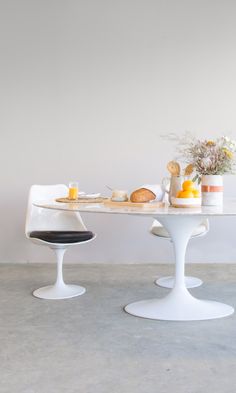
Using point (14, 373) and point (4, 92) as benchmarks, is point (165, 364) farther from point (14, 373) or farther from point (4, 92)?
point (4, 92)

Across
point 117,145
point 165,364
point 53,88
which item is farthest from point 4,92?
point 165,364

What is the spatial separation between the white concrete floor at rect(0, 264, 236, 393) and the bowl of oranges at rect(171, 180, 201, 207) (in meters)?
0.74

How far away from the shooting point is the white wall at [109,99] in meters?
4.96

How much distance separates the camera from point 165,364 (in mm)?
2389

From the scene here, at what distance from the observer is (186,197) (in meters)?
2.99

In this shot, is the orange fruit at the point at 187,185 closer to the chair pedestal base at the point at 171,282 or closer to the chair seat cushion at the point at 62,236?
the chair seat cushion at the point at 62,236

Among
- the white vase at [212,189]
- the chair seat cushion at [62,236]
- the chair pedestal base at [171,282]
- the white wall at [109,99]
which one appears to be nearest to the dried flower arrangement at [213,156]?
the white vase at [212,189]

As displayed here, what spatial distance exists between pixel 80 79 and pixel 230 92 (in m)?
1.55

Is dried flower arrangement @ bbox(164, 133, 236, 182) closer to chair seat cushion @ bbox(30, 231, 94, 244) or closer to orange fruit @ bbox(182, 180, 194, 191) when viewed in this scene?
orange fruit @ bbox(182, 180, 194, 191)

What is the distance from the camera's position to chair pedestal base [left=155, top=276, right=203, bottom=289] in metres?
4.09

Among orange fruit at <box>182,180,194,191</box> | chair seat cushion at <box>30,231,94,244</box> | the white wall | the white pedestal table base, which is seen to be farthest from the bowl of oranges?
the white wall

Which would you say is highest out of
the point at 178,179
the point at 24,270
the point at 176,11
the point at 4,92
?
the point at 176,11

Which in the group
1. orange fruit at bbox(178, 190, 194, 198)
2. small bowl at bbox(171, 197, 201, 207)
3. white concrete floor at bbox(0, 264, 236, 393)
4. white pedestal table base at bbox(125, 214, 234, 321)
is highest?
orange fruit at bbox(178, 190, 194, 198)

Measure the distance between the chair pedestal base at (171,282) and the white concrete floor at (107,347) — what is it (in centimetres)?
13
